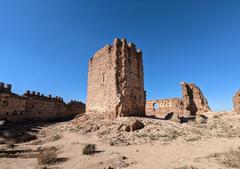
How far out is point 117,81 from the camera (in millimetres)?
15078

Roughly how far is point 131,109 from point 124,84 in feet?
8.12

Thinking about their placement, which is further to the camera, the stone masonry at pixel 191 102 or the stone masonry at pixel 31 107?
the stone masonry at pixel 191 102

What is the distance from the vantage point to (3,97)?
1945 cm

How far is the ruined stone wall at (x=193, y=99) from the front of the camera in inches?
1026

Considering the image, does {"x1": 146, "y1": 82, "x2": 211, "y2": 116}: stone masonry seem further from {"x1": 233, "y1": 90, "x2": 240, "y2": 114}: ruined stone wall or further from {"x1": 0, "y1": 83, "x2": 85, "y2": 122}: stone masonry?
{"x1": 0, "y1": 83, "x2": 85, "y2": 122}: stone masonry

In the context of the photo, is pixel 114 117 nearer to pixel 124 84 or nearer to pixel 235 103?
pixel 124 84

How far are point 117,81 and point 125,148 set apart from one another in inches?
272

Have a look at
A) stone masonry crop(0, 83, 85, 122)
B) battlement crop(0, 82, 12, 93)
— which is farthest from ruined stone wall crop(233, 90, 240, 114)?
battlement crop(0, 82, 12, 93)

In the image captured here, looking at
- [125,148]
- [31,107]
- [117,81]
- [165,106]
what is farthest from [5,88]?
[165,106]

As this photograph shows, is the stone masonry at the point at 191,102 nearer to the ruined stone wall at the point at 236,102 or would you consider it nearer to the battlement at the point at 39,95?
the ruined stone wall at the point at 236,102

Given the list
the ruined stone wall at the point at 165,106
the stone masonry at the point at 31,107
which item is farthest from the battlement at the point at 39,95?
the ruined stone wall at the point at 165,106

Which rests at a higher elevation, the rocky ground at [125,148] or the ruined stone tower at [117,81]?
the ruined stone tower at [117,81]

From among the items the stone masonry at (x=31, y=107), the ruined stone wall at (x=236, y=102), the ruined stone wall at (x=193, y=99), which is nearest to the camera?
the stone masonry at (x=31, y=107)

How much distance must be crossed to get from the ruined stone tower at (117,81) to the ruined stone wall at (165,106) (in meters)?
15.2
